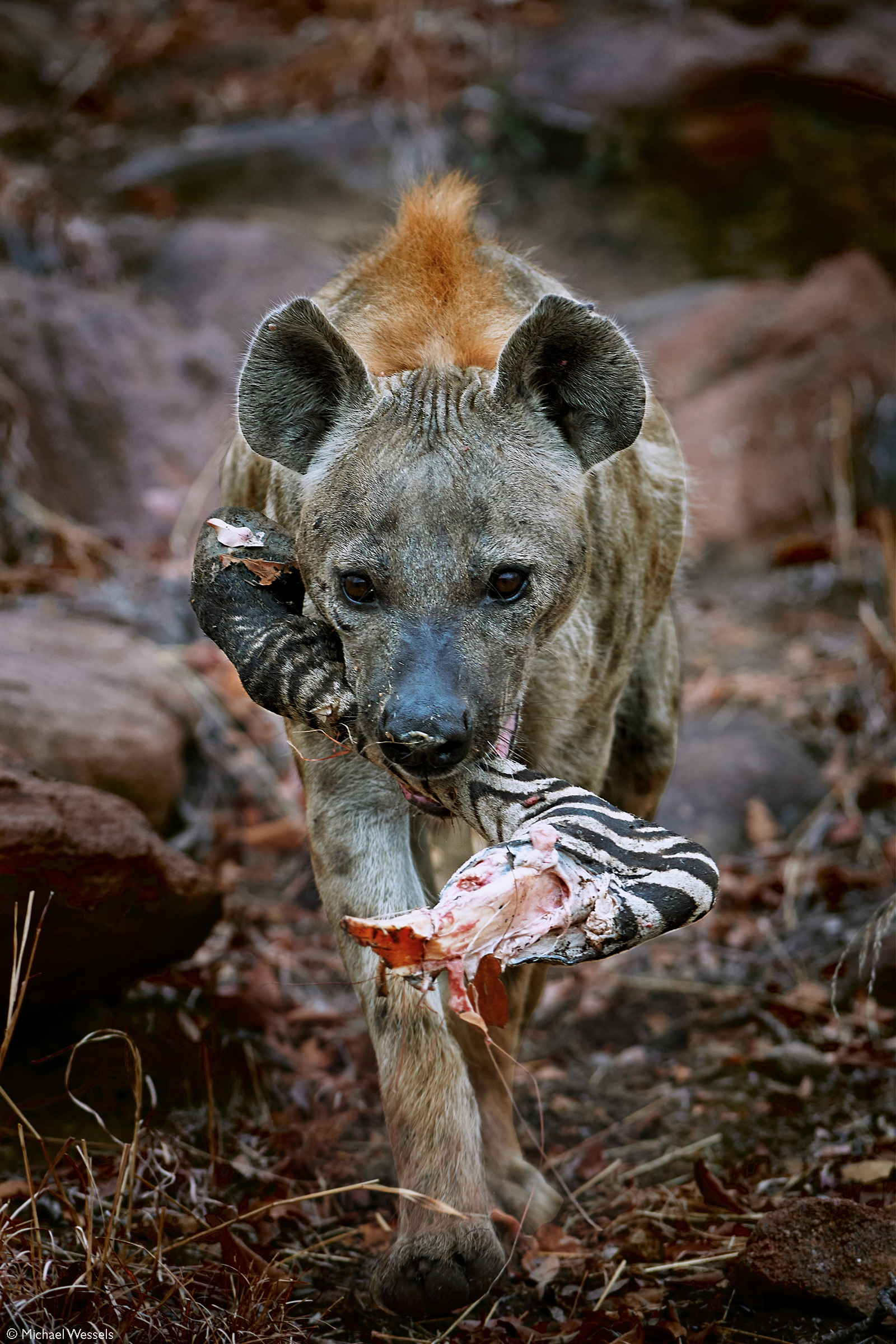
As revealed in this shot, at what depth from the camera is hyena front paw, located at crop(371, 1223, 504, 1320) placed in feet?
8.45

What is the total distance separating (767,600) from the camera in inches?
279

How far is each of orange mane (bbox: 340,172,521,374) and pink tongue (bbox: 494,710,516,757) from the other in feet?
2.73

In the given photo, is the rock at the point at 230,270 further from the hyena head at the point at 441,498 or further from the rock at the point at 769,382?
the hyena head at the point at 441,498

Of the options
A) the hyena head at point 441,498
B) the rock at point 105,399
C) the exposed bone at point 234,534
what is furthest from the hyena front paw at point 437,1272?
the rock at point 105,399

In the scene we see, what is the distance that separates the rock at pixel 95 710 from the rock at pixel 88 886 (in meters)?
0.48

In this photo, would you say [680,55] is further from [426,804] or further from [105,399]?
[426,804]

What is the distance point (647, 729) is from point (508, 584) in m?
1.64

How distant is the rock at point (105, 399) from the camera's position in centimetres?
654

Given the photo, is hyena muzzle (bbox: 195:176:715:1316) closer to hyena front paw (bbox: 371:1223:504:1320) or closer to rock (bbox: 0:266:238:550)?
hyena front paw (bbox: 371:1223:504:1320)

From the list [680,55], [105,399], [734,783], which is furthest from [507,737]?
[680,55]

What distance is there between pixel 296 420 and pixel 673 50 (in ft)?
25.2

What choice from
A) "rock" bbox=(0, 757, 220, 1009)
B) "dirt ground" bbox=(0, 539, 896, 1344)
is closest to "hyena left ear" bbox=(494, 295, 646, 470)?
"dirt ground" bbox=(0, 539, 896, 1344)

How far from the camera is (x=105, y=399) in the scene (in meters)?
7.00

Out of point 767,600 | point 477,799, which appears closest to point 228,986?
point 477,799
